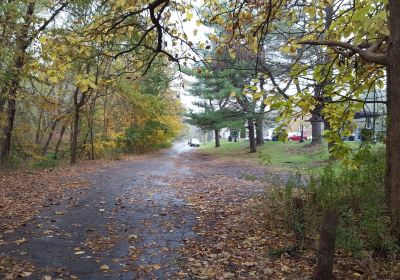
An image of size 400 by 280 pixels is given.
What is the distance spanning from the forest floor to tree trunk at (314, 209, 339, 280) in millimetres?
304

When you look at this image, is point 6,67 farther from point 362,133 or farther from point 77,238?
point 362,133

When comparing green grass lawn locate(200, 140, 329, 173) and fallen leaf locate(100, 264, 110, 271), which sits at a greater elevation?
green grass lawn locate(200, 140, 329, 173)

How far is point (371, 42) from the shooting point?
643cm

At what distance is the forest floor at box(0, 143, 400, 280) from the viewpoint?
4.84m

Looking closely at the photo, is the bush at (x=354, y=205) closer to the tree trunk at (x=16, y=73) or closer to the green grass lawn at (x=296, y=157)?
the green grass lawn at (x=296, y=157)

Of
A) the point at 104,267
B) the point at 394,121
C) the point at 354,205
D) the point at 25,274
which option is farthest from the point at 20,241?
the point at 394,121

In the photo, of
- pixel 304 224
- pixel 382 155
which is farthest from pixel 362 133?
pixel 304 224

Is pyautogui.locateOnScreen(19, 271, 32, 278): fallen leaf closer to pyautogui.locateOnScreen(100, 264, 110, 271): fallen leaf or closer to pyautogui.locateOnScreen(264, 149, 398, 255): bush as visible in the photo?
pyautogui.locateOnScreen(100, 264, 110, 271): fallen leaf

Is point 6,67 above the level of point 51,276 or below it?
above

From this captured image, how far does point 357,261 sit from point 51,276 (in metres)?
3.92

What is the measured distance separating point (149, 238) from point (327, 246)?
10.3 feet

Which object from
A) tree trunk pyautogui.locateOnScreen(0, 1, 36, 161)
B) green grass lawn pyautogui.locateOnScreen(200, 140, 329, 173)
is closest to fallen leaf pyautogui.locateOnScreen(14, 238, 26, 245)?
tree trunk pyautogui.locateOnScreen(0, 1, 36, 161)

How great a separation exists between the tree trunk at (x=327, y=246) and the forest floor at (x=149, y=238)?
0.30 m

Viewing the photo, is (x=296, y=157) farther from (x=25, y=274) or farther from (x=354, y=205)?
(x=25, y=274)
